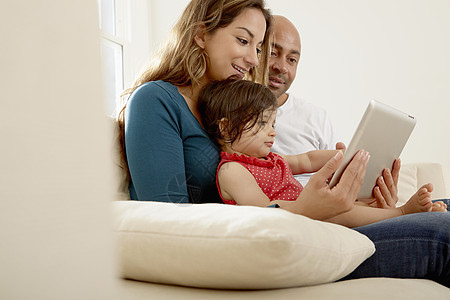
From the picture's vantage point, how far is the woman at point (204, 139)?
87 cm

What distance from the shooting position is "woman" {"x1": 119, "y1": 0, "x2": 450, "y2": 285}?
872mm

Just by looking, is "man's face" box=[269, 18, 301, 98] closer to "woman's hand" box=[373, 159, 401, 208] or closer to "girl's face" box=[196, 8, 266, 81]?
"girl's face" box=[196, 8, 266, 81]

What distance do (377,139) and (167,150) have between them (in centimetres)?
54

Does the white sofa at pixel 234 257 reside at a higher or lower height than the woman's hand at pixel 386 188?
higher

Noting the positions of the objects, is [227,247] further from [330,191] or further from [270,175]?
[270,175]

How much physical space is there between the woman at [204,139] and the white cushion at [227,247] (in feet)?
0.78

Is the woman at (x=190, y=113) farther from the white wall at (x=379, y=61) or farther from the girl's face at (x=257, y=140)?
the white wall at (x=379, y=61)

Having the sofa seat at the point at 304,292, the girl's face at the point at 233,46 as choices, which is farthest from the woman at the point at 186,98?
the sofa seat at the point at 304,292

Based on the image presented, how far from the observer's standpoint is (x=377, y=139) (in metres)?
1.17

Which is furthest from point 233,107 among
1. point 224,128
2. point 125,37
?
point 125,37

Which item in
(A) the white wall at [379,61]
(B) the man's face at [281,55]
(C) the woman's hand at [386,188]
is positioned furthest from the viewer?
(A) the white wall at [379,61]

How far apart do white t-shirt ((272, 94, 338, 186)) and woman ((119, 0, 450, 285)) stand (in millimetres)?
296

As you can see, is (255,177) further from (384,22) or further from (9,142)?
(384,22)

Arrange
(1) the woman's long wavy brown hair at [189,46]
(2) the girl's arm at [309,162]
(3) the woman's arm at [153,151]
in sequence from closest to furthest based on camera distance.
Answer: (3) the woman's arm at [153,151] → (1) the woman's long wavy brown hair at [189,46] → (2) the girl's arm at [309,162]
